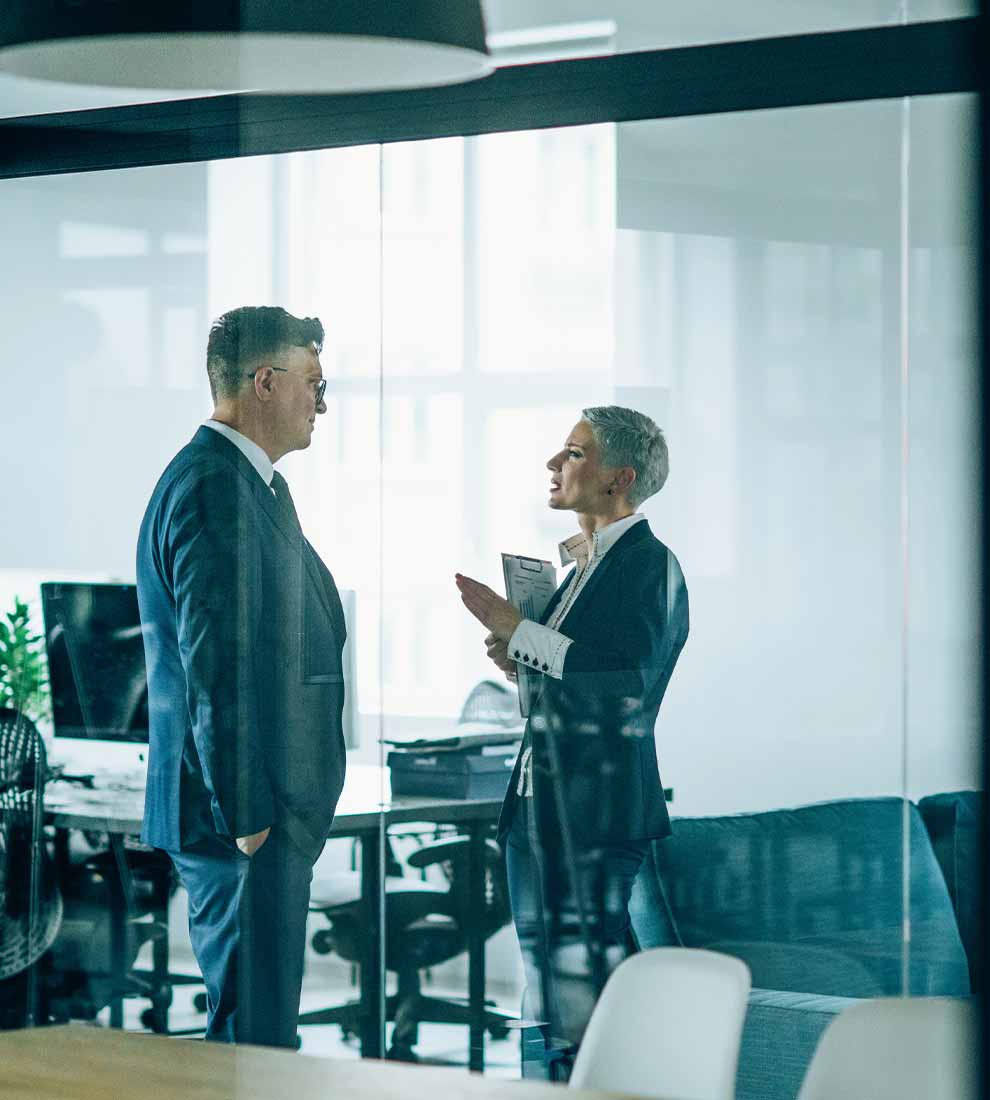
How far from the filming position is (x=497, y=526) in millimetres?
4016

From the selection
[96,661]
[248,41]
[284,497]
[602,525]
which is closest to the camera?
[248,41]

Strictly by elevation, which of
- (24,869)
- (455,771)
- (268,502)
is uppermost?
(268,502)

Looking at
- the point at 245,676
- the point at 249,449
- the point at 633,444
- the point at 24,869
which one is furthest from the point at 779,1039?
the point at 24,869

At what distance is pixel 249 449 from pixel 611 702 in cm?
120

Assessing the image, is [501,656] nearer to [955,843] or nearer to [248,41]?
[955,843]

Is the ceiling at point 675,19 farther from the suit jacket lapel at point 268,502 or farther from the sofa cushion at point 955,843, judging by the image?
the sofa cushion at point 955,843

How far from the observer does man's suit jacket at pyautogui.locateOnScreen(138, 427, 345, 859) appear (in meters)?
4.36

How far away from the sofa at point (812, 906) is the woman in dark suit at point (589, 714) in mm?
127

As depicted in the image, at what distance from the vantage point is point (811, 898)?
383 centimetres

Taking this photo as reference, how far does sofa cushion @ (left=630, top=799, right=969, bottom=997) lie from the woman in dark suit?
0.10 m

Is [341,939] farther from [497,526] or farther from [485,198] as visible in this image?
[485,198]

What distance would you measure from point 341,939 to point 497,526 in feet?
3.91

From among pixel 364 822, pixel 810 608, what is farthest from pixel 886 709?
pixel 364 822

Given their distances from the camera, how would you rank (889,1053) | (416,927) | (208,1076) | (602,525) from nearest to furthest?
(889,1053) < (208,1076) < (602,525) < (416,927)
